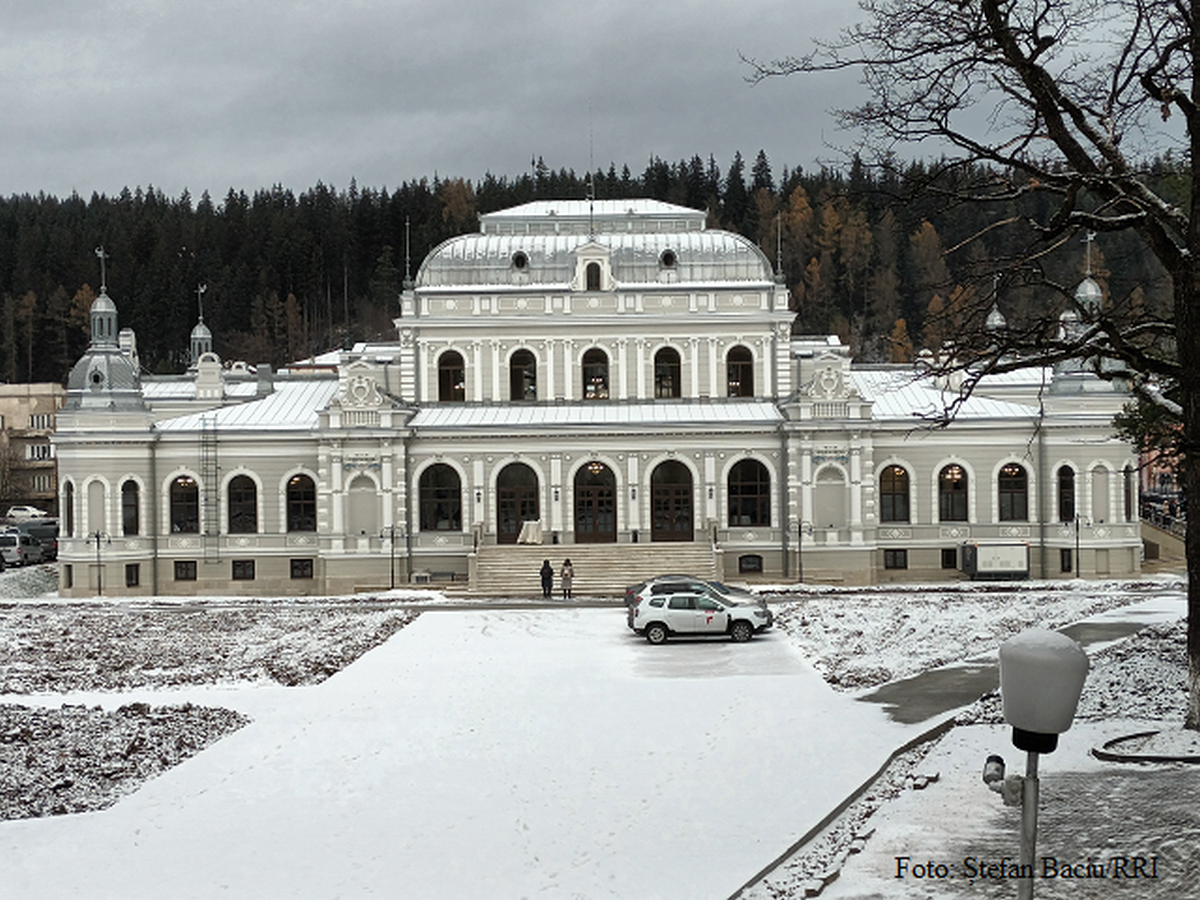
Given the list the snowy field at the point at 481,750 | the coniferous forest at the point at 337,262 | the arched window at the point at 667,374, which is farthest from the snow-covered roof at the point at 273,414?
the coniferous forest at the point at 337,262

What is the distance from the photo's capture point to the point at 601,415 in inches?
2037

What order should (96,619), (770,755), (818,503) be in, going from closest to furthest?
(770,755) → (96,619) → (818,503)

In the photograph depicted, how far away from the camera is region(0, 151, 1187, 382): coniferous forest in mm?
126688

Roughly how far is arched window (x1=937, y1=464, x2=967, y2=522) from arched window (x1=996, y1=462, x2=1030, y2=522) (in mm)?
1357

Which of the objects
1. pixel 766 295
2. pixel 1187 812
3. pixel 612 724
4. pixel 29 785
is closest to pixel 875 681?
pixel 612 724

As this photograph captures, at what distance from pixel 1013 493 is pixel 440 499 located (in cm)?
2246

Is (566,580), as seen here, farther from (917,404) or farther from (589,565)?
(917,404)

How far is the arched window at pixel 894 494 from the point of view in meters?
50.8

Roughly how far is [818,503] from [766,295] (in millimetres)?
8976

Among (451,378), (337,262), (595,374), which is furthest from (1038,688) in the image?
(337,262)

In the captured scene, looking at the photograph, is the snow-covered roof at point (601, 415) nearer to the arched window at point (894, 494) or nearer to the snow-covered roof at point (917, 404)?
the snow-covered roof at point (917, 404)

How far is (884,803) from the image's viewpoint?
15156mm

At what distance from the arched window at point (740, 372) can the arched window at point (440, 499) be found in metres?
11.9

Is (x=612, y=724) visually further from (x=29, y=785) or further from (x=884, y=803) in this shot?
(x=29, y=785)
